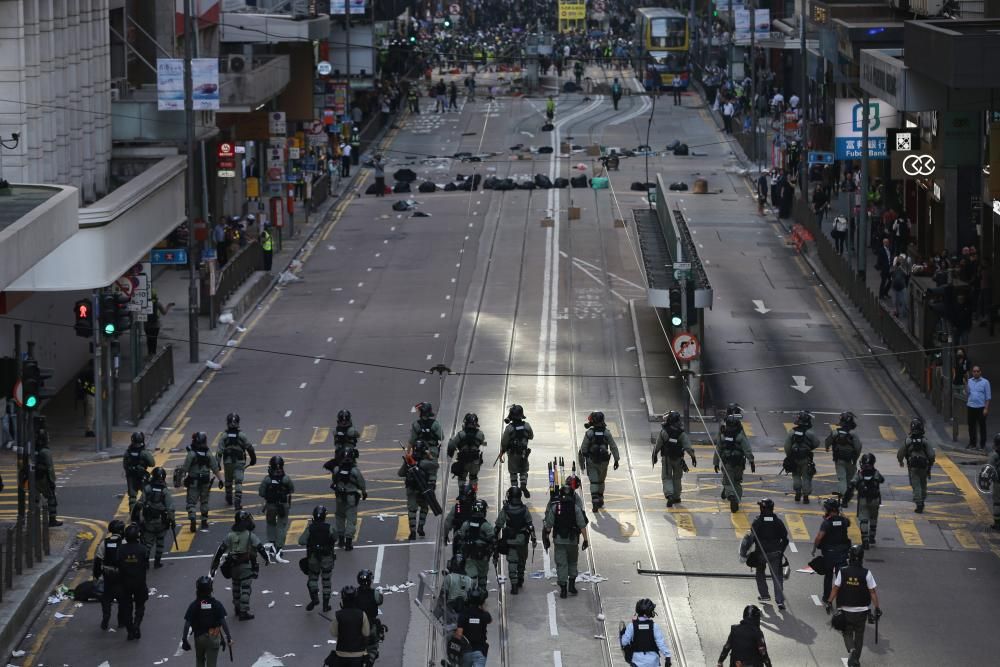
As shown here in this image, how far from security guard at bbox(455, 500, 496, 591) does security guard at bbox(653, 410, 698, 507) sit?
5.95 m

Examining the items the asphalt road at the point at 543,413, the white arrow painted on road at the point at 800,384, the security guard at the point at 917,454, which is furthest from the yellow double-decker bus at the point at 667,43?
the security guard at the point at 917,454

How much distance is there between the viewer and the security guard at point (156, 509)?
85.6 feet

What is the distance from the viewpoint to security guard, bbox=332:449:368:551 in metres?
27.1

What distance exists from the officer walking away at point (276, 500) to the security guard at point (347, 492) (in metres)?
0.78

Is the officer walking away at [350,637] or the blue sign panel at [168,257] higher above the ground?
the blue sign panel at [168,257]

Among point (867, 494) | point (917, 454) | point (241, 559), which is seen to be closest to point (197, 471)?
→ point (241, 559)

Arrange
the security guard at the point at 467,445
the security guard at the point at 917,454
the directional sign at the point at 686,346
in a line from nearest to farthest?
the security guard at the point at 917,454, the security guard at the point at 467,445, the directional sign at the point at 686,346

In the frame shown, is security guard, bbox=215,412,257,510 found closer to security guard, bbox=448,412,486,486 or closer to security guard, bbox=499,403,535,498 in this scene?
security guard, bbox=448,412,486,486

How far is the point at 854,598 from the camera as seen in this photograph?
70.6 feet

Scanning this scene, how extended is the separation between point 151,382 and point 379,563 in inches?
510

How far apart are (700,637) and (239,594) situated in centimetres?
560

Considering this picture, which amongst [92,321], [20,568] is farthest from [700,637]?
[92,321]

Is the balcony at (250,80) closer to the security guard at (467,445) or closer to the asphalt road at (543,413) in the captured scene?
the asphalt road at (543,413)

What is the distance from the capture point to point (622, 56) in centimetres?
12694
